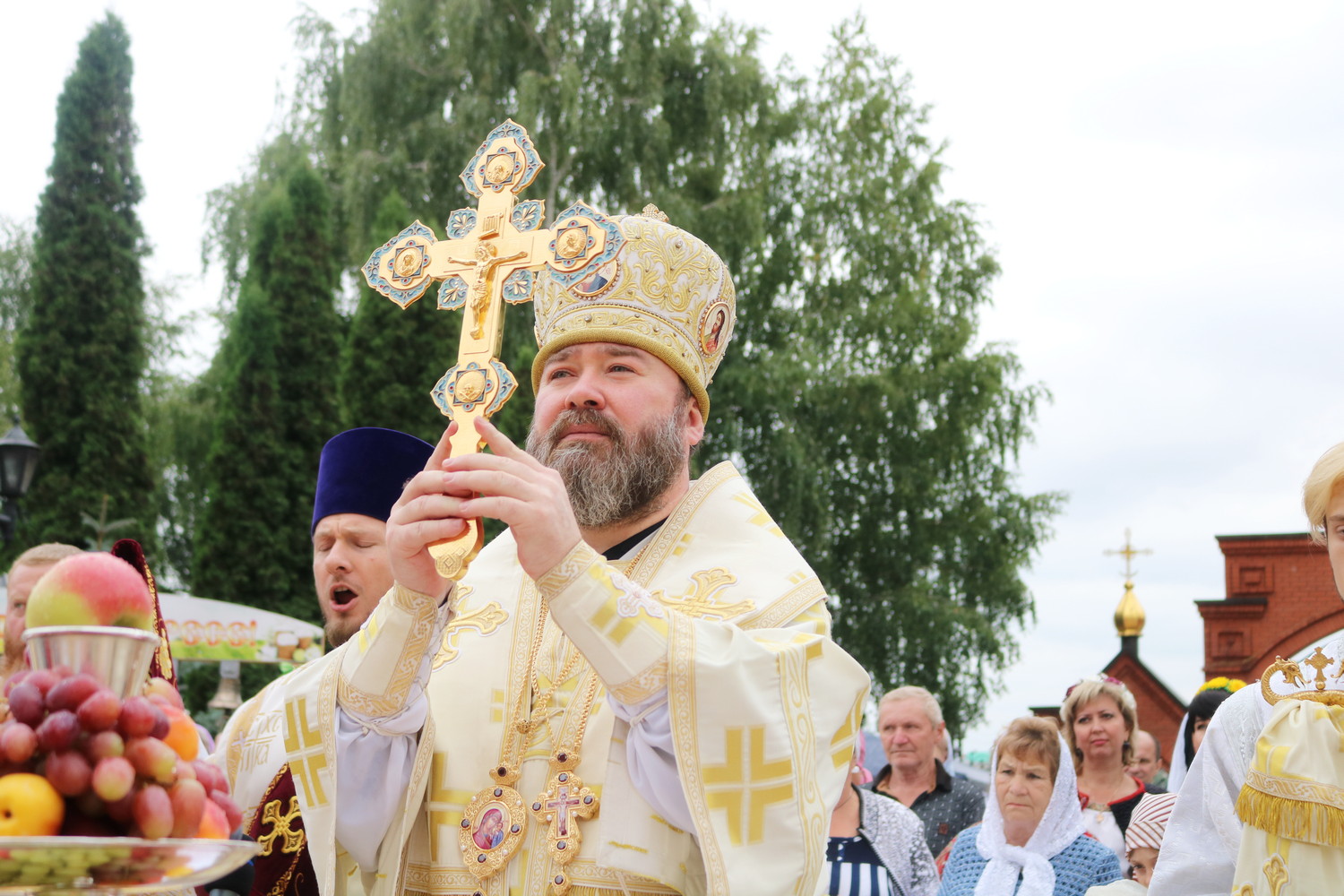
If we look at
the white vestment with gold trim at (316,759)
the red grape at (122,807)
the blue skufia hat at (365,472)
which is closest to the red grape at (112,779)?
the red grape at (122,807)

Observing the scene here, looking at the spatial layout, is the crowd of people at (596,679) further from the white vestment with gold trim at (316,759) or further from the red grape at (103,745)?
the red grape at (103,745)

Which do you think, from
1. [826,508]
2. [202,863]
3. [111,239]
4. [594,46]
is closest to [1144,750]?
[202,863]

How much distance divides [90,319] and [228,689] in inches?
496

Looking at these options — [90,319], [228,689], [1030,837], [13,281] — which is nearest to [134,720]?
[1030,837]

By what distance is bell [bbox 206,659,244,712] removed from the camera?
13234 millimetres

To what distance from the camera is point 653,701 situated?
9.78ft

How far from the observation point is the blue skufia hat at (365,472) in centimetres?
440

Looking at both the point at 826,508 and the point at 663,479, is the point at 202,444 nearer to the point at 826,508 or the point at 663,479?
the point at 826,508

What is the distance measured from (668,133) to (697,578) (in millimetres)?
20660

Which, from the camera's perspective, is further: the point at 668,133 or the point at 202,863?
the point at 668,133

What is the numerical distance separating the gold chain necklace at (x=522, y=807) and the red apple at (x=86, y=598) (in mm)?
1421

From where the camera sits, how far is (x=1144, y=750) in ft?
29.1

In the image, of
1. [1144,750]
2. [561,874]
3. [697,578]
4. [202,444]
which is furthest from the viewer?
[202,444]

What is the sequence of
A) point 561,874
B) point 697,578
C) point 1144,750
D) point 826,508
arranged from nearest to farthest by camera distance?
point 561,874 < point 697,578 < point 1144,750 < point 826,508
